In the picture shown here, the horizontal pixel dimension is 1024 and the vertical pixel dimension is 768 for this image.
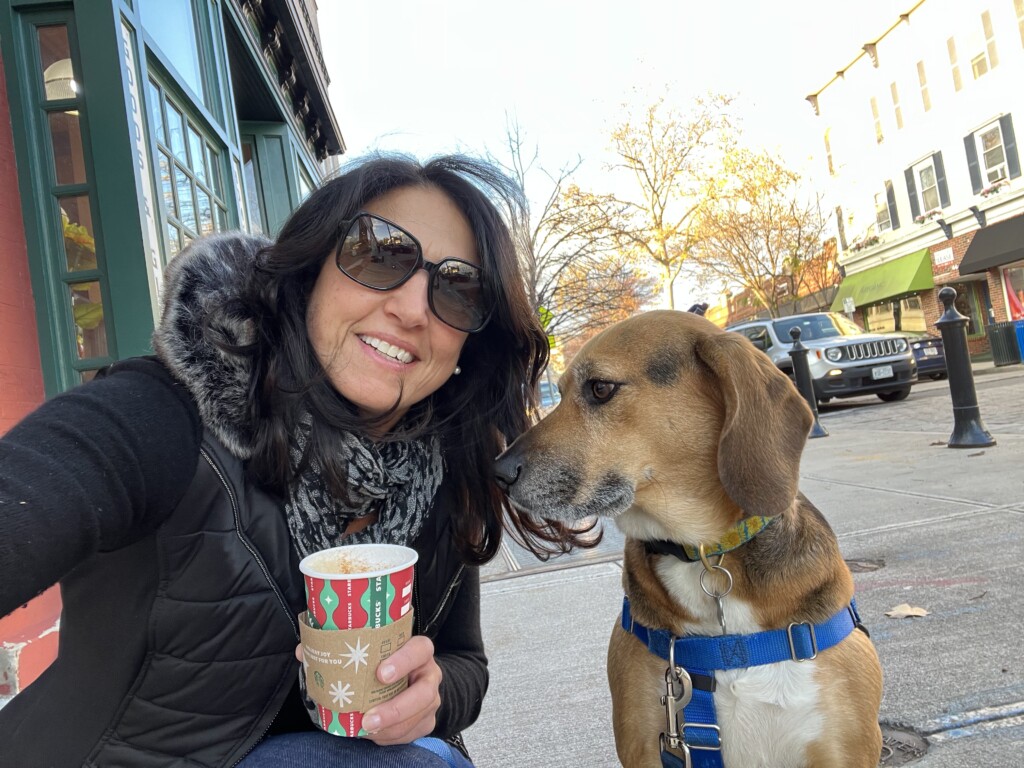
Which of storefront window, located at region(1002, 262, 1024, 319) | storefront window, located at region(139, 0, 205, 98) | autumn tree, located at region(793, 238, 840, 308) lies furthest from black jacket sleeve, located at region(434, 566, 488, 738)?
autumn tree, located at region(793, 238, 840, 308)

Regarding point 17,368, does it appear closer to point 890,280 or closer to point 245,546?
point 245,546

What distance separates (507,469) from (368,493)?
0.53m

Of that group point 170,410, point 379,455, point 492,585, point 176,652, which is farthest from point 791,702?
point 492,585

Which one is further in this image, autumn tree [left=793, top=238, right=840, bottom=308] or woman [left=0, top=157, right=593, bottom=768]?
autumn tree [left=793, top=238, right=840, bottom=308]

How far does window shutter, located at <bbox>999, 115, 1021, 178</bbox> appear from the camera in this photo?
67.0 feet

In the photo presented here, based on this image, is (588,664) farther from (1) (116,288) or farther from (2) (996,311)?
(2) (996,311)

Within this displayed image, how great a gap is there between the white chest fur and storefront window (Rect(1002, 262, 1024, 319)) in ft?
78.1

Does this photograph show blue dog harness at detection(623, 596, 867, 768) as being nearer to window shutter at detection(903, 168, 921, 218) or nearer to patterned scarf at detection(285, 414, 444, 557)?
patterned scarf at detection(285, 414, 444, 557)

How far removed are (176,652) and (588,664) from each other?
2194 mm

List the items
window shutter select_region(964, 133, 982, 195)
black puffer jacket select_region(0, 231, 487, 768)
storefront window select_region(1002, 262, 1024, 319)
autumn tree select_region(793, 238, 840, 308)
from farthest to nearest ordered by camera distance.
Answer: autumn tree select_region(793, 238, 840, 308), window shutter select_region(964, 133, 982, 195), storefront window select_region(1002, 262, 1024, 319), black puffer jacket select_region(0, 231, 487, 768)

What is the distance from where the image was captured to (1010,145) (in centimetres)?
2061

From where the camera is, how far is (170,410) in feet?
4.89

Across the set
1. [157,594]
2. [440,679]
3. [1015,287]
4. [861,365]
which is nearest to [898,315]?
[1015,287]

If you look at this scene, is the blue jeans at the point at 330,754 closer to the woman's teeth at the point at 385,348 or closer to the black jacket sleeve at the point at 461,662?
the black jacket sleeve at the point at 461,662
